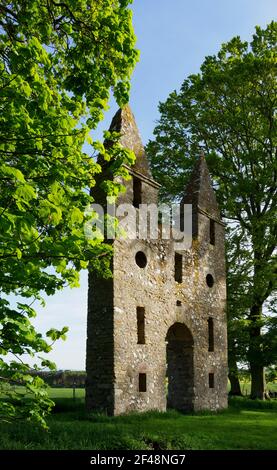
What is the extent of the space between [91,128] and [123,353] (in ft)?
26.2

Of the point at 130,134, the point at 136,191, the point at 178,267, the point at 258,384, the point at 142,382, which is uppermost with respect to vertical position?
the point at 130,134

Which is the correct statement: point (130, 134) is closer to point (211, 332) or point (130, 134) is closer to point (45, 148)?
point (211, 332)

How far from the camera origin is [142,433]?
11.1 meters

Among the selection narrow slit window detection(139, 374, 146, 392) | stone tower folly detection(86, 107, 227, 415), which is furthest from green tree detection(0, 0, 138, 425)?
narrow slit window detection(139, 374, 146, 392)

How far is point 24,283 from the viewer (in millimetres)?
7223

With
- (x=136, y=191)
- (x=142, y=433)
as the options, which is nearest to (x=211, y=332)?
(x=136, y=191)

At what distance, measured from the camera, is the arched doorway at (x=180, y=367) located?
18203 millimetres

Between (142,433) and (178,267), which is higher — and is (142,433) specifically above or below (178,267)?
below

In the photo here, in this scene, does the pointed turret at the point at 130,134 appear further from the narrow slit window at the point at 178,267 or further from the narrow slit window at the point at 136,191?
the narrow slit window at the point at 178,267

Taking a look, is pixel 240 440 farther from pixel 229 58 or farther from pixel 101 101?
pixel 229 58

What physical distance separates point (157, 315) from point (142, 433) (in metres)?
5.82

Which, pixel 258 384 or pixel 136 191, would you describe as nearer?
pixel 136 191

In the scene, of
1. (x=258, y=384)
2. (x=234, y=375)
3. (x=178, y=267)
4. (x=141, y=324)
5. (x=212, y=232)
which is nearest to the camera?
(x=141, y=324)
